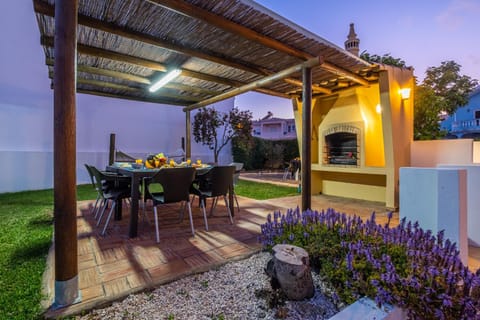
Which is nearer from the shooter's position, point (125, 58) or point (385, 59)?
point (125, 58)

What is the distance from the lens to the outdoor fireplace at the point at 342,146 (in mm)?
4867

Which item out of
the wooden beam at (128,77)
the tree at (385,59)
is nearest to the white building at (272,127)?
the tree at (385,59)

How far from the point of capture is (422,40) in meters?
6.45

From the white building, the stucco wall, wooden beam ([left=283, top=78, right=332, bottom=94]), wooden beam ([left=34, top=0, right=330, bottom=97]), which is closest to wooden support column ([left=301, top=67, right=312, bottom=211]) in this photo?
wooden beam ([left=34, top=0, right=330, bottom=97])

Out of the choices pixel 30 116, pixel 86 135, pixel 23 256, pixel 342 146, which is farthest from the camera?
pixel 86 135

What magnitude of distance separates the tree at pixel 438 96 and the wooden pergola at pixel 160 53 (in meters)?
3.36

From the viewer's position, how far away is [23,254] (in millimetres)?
2209

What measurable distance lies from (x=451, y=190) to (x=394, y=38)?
659 centimetres

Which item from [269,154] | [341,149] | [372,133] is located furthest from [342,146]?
[269,154]

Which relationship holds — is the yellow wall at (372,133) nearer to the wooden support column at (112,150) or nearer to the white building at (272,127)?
the wooden support column at (112,150)

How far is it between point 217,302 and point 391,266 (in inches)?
42.3

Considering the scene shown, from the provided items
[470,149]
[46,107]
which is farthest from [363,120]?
[46,107]

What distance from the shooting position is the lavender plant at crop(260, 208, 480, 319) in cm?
115

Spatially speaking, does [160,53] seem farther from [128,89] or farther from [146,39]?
[128,89]
